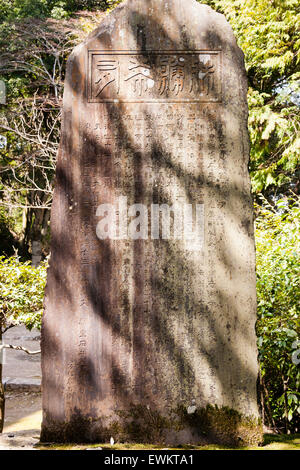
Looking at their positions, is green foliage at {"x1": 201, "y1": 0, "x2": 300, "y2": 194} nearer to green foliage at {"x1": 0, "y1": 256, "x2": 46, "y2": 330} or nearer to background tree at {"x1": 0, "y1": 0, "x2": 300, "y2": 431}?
background tree at {"x1": 0, "y1": 0, "x2": 300, "y2": 431}

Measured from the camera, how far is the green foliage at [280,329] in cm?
312

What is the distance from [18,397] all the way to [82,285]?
3.54 metres

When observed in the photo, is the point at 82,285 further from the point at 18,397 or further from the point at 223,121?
the point at 18,397

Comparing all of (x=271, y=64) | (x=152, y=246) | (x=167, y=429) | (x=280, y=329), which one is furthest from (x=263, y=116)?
(x=167, y=429)

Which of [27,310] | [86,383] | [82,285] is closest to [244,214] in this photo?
[82,285]

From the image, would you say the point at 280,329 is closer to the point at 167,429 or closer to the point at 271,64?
the point at 167,429

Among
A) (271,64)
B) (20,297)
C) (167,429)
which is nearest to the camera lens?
(167,429)

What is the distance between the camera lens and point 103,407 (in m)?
2.57

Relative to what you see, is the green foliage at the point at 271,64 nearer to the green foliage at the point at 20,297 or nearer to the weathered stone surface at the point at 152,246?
the green foliage at the point at 20,297

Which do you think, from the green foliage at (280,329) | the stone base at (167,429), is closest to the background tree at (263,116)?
the green foliage at (280,329)

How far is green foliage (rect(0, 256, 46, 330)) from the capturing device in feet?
13.9

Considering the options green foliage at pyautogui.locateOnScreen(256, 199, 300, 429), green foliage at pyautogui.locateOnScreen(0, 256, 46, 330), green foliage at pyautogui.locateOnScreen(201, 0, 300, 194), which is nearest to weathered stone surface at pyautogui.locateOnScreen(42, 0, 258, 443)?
green foliage at pyautogui.locateOnScreen(256, 199, 300, 429)

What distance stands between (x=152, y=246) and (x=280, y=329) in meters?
1.21

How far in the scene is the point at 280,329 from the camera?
3086 millimetres
